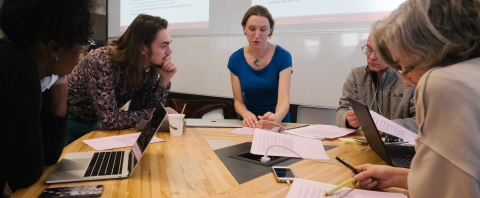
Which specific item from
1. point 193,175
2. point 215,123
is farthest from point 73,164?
point 215,123

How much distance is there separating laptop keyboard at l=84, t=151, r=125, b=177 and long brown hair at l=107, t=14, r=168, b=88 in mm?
721

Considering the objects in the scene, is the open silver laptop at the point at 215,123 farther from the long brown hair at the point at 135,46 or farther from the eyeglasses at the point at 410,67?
the eyeglasses at the point at 410,67

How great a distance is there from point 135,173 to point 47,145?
0.34 m

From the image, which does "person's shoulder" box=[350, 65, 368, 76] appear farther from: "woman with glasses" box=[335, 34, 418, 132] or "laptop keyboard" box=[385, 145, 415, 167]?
"laptop keyboard" box=[385, 145, 415, 167]

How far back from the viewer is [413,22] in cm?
62

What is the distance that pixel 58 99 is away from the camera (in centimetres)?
116

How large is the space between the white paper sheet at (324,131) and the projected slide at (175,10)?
2161mm

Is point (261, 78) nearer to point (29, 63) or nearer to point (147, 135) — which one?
point (147, 135)

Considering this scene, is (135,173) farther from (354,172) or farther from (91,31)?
(354,172)

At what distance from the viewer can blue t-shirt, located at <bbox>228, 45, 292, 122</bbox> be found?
2.29 m

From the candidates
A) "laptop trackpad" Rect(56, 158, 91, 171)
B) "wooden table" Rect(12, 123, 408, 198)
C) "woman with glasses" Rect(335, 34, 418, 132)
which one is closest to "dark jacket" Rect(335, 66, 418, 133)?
"woman with glasses" Rect(335, 34, 418, 132)

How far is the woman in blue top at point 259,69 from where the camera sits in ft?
7.17

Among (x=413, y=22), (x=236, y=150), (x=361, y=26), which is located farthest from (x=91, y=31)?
(x=361, y=26)

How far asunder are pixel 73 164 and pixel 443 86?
1031 mm
